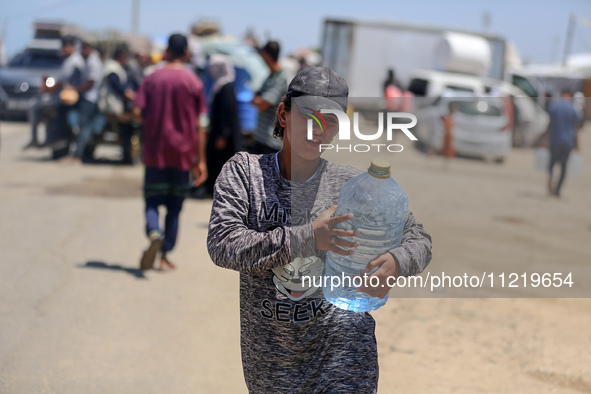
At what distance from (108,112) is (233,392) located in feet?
28.9

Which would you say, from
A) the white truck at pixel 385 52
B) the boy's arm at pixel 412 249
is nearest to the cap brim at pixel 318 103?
the boy's arm at pixel 412 249

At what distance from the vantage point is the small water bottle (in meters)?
2.04

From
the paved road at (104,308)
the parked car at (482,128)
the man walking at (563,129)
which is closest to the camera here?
the paved road at (104,308)

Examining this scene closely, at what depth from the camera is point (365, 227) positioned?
2.06m

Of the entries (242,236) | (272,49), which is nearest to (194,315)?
(272,49)

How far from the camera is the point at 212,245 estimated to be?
218 centimetres

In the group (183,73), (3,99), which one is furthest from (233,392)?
(3,99)

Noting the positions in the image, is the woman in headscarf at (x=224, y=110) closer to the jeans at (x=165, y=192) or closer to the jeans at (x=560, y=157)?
the jeans at (x=165, y=192)

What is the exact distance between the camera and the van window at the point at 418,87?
19922mm

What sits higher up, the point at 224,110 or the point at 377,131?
the point at 377,131

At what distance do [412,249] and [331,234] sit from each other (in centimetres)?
32

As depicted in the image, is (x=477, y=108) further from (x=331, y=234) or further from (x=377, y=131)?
(x=331, y=234)

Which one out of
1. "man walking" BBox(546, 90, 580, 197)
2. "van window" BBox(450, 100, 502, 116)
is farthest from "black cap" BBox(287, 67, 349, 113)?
"man walking" BBox(546, 90, 580, 197)

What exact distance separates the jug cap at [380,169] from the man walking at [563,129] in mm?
10279
